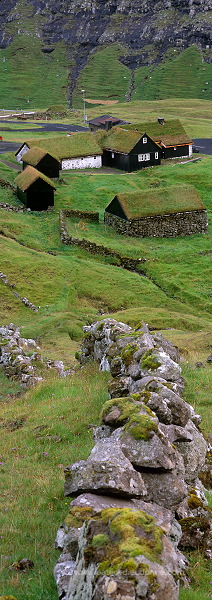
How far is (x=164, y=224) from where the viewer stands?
64.9 meters

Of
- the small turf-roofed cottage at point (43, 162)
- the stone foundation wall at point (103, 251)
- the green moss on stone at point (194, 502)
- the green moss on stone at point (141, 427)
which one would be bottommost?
the stone foundation wall at point (103, 251)

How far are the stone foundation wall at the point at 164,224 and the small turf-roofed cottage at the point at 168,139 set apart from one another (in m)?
32.9

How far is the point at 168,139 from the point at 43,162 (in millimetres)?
29726

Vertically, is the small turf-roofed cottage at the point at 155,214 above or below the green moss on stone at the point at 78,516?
below

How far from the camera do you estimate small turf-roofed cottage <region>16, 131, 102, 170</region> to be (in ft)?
275

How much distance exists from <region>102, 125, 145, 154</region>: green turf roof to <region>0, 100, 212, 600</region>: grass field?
4.95 m

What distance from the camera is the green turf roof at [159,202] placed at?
210 ft

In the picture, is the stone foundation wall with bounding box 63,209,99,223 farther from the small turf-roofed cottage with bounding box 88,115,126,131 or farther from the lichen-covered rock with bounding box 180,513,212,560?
the lichen-covered rock with bounding box 180,513,212,560

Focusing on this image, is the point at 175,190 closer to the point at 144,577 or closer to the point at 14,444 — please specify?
the point at 14,444

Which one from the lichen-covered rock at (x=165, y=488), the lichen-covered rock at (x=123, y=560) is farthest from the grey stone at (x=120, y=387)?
the lichen-covered rock at (x=123, y=560)

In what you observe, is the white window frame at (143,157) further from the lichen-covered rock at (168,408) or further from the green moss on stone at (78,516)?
the green moss on stone at (78,516)

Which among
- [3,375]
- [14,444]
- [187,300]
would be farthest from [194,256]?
[14,444]

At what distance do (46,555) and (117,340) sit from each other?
11.8 metres

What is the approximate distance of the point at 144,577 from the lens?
6699mm
